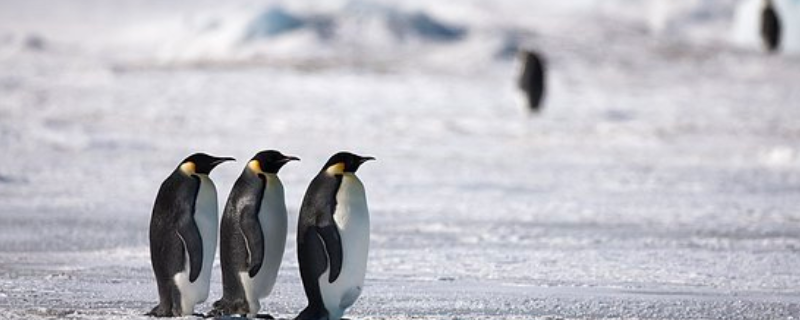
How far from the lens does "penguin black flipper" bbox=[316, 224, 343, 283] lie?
488 cm

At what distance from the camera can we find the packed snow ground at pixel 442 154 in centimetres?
601

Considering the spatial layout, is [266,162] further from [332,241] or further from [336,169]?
[332,241]

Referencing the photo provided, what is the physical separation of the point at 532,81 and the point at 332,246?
Result: 1640 centimetres

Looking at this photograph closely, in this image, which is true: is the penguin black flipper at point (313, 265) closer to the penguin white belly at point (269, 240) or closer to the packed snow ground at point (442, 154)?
the penguin white belly at point (269, 240)

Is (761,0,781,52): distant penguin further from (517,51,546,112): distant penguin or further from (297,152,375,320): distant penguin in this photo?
(297,152,375,320): distant penguin

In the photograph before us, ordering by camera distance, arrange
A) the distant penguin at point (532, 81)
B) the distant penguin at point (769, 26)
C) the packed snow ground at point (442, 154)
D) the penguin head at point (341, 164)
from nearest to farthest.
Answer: the penguin head at point (341, 164) → the packed snow ground at point (442, 154) → the distant penguin at point (532, 81) → the distant penguin at point (769, 26)

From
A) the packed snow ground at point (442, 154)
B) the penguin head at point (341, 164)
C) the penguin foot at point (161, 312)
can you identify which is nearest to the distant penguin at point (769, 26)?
the packed snow ground at point (442, 154)

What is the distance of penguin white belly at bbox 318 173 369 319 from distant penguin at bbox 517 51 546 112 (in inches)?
627

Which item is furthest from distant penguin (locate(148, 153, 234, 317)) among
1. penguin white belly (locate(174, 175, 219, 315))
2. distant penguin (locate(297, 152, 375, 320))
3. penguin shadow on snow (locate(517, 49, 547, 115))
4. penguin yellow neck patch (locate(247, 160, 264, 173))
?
penguin shadow on snow (locate(517, 49, 547, 115))

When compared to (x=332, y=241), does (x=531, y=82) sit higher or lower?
higher

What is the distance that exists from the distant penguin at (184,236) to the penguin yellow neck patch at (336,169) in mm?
385

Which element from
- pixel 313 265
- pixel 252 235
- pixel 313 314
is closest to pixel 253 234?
pixel 252 235

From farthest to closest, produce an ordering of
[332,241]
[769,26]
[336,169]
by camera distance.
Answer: [769,26]
[336,169]
[332,241]

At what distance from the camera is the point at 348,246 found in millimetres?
4926
